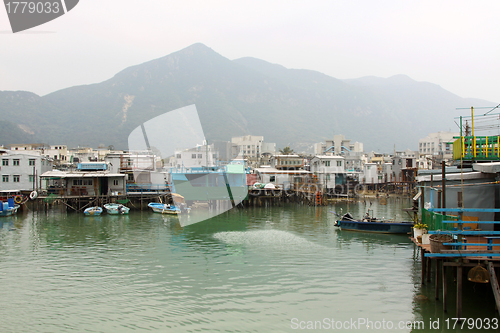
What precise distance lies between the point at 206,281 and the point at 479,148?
14.0 m

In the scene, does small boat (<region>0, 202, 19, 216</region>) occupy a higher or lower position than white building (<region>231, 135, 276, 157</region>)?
lower

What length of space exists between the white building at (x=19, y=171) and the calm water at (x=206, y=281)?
59.6ft

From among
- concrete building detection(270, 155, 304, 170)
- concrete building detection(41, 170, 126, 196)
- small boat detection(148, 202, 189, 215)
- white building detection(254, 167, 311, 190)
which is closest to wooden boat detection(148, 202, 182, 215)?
small boat detection(148, 202, 189, 215)

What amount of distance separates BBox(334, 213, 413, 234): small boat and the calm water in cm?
112

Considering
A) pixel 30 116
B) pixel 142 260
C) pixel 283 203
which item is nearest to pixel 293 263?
pixel 142 260

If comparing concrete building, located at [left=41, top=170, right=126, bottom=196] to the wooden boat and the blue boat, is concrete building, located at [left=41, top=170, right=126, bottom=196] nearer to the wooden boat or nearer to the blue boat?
the blue boat

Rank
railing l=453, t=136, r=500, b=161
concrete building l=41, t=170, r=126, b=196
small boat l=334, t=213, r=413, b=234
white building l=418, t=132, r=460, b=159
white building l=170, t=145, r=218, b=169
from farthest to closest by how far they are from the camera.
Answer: white building l=418, t=132, r=460, b=159
white building l=170, t=145, r=218, b=169
concrete building l=41, t=170, r=126, b=196
small boat l=334, t=213, r=413, b=234
railing l=453, t=136, r=500, b=161

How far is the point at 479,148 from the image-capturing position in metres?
14.8

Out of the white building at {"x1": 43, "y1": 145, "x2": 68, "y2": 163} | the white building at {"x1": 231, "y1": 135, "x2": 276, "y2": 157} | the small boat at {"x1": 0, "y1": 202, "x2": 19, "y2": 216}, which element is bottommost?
the small boat at {"x1": 0, "y1": 202, "x2": 19, "y2": 216}

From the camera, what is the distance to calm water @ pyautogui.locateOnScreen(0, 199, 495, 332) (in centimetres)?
1186

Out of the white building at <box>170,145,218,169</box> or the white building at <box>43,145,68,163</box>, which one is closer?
the white building at <box>170,145,218,169</box>

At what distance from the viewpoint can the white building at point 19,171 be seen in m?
42.2

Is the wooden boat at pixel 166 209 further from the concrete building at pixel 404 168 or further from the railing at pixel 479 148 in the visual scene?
the concrete building at pixel 404 168

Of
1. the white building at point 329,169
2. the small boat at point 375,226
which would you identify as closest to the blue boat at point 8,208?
the small boat at point 375,226
